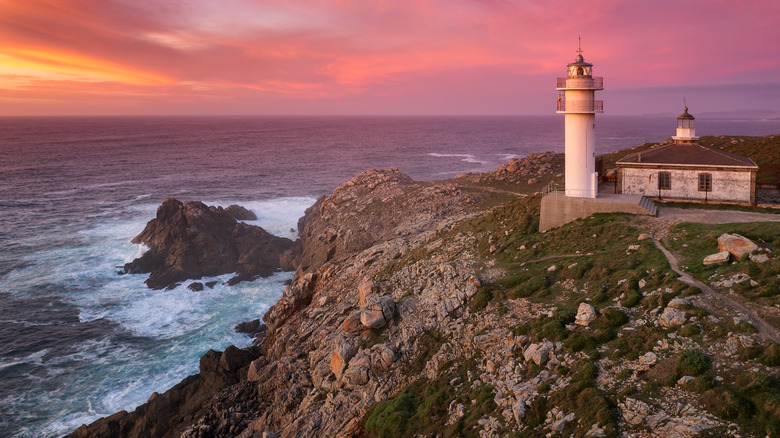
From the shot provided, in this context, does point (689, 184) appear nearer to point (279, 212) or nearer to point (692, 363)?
point (692, 363)

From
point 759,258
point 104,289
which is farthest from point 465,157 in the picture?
point 759,258

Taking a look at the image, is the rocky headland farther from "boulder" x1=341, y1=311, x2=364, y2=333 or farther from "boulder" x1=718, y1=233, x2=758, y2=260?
"boulder" x1=718, y1=233, x2=758, y2=260

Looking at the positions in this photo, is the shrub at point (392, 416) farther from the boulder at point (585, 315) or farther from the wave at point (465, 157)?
the wave at point (465, 157)

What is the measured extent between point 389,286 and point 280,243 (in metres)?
26.6

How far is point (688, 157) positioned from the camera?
30.7m

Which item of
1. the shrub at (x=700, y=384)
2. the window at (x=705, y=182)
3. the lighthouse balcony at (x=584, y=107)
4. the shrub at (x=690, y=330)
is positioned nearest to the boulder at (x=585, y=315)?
the shrub at (x=690, y=330)

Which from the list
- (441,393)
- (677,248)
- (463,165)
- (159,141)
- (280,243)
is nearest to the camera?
(441,393)

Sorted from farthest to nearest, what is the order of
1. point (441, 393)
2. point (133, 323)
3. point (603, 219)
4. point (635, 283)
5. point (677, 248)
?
point (133, 323)
point (603, 219)
point (677, 248)
point (635, 283)
point (441, 393)

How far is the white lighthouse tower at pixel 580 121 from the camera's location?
2772 centimetres

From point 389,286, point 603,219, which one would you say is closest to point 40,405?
point 389,286

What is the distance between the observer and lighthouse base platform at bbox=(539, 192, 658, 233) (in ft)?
89.8

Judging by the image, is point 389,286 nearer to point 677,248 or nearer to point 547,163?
point 677,248

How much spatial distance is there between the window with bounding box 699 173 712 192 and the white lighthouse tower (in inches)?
275

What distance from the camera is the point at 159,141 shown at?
183250 millimetres
